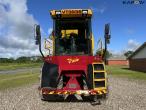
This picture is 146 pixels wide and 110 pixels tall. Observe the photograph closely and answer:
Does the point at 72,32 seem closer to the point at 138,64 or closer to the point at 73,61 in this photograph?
the point at 73,61

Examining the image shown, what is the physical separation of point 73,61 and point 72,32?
1.72 m

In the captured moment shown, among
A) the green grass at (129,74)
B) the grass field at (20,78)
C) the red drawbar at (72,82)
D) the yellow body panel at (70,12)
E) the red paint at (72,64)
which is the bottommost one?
the green grass at (129,74)

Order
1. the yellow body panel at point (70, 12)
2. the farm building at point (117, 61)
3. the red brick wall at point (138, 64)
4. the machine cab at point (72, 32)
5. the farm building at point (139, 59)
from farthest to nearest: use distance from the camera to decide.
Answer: the farm building at point (117, 61) → the farm building at point (139, 59) → the red brick wall at point (138, 64) → the machine cab at point (72, 32) → the yellow body panel at point (70, 12)

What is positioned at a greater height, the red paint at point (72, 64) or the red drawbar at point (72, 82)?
the red paint at point (72, 64)

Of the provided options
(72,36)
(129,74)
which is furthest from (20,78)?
(72,36)

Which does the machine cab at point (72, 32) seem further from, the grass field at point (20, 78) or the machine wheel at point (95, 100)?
the grass field at point (20, 78)

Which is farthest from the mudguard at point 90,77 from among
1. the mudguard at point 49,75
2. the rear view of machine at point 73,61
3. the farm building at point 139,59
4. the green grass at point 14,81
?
the farm building at point 139,59

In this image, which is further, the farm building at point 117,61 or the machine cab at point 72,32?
the farm building at point 117,61

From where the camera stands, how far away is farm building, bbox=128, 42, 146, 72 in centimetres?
6280

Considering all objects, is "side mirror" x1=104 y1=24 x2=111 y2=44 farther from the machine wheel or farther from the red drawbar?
the machine wheel

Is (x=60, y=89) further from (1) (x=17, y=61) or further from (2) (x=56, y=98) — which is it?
(1) (x=17, y=61)

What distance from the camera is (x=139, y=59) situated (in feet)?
219

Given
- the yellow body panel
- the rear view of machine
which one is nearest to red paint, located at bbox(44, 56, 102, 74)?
the rear view of machine

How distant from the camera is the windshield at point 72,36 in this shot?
15203mm
